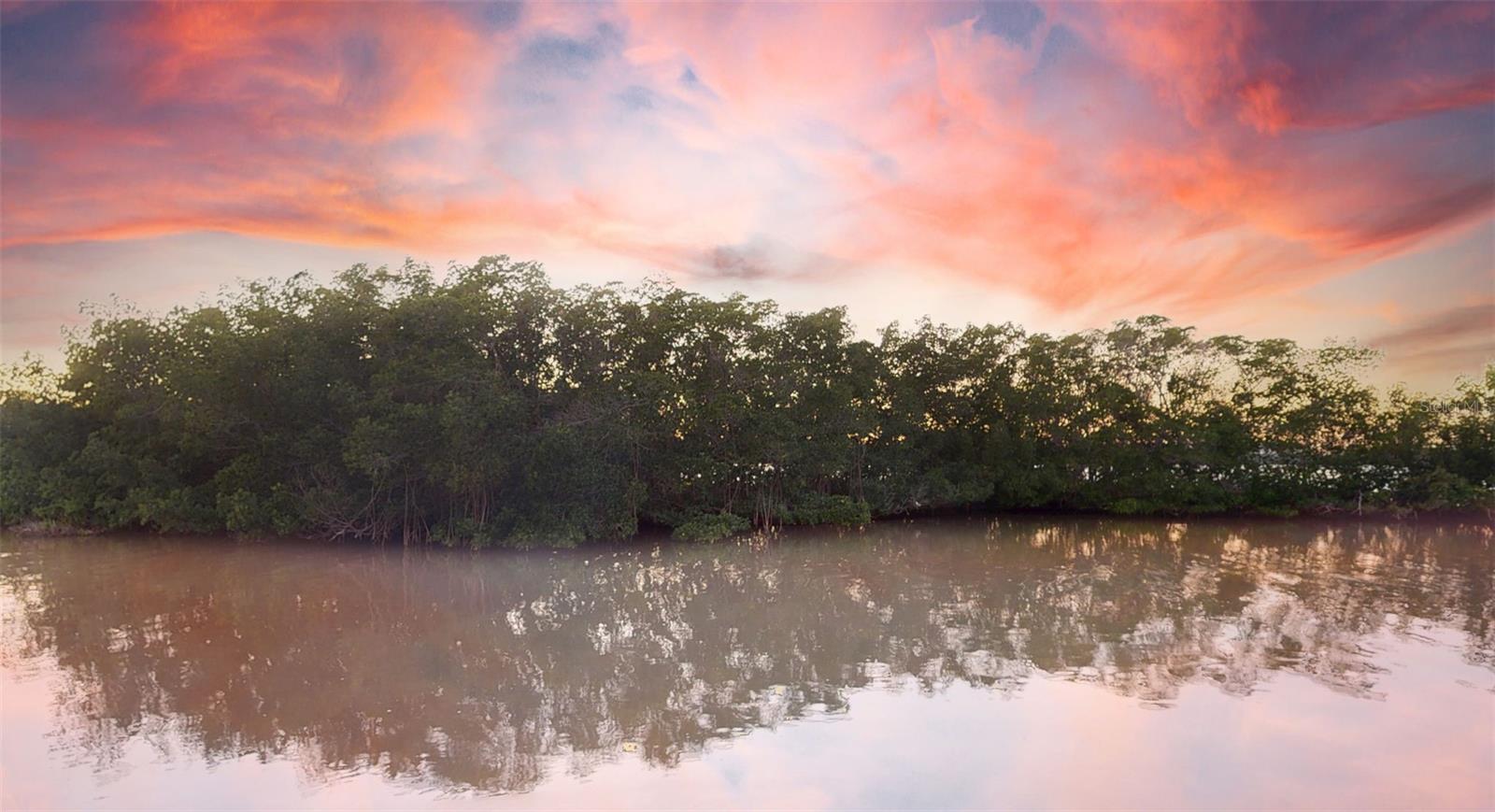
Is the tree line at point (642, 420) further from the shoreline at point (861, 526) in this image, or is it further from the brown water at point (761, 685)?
the brown water at point (761, 685)

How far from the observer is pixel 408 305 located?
13.6 m

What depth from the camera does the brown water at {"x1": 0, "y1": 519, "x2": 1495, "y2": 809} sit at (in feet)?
15.5

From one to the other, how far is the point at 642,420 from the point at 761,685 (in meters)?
8.76

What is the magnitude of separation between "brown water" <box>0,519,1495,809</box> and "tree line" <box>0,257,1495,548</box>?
2775mm

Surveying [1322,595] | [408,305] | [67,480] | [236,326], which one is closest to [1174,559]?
[1322,595]

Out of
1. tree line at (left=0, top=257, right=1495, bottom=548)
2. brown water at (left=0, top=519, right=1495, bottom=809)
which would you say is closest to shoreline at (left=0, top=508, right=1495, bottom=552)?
tree line at (left=0, top=257, right=1495, bottom=548)

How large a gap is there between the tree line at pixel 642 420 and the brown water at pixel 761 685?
109 inches

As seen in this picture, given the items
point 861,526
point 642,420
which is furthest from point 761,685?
point 861,526

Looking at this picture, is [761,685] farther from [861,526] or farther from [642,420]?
[861,526]

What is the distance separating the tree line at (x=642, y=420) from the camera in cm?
1395

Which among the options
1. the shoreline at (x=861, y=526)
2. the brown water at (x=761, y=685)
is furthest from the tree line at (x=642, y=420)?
the brown water at (x=761, y=685)

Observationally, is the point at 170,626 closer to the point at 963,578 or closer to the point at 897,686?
the point at 897,686

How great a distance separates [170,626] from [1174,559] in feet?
42.9

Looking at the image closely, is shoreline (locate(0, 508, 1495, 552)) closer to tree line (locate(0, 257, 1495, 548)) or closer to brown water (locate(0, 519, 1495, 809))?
tree line (locate(0, 257, 1495, 548))
